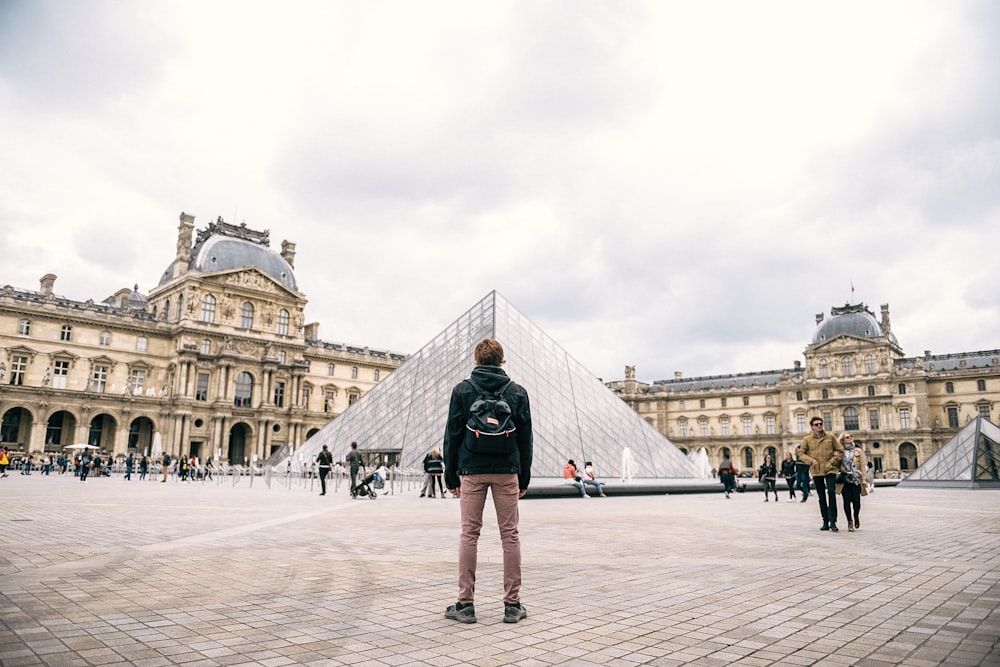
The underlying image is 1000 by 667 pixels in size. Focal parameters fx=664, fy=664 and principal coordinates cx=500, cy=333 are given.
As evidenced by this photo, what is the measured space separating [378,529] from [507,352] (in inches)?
540

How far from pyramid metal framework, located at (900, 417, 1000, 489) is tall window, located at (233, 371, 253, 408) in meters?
42.0

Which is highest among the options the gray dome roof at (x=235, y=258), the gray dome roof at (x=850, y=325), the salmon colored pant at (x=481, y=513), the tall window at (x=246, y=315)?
the gray dome roof at (x=235, y=258)

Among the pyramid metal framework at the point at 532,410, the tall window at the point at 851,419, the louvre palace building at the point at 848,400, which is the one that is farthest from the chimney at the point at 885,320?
the pyramid metal framework at the point at 532,410

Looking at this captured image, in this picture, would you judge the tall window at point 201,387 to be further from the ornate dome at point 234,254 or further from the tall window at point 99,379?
the ornate dome at point 234,254

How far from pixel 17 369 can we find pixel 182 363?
371 inches

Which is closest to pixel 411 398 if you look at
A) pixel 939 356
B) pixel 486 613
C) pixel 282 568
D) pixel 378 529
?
pixel 378 529

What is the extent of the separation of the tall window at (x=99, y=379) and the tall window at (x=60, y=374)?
1550 mm

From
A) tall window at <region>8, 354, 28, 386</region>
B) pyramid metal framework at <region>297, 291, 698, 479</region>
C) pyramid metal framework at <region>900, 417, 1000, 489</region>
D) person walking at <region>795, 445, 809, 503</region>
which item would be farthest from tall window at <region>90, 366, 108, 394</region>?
pyramid metal framework at <region>900, 417, 1000, 489</region>

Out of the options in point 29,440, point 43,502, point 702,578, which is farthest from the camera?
point 29,440

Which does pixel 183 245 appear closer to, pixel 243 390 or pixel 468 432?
pixel 243 390

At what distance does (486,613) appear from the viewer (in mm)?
3670

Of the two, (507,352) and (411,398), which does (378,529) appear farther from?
(411,398)

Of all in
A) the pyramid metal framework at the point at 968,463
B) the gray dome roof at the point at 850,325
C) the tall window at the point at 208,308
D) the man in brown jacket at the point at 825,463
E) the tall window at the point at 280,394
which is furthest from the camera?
the gray dome roof at the point at 850,325

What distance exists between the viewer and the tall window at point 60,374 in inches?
1703
